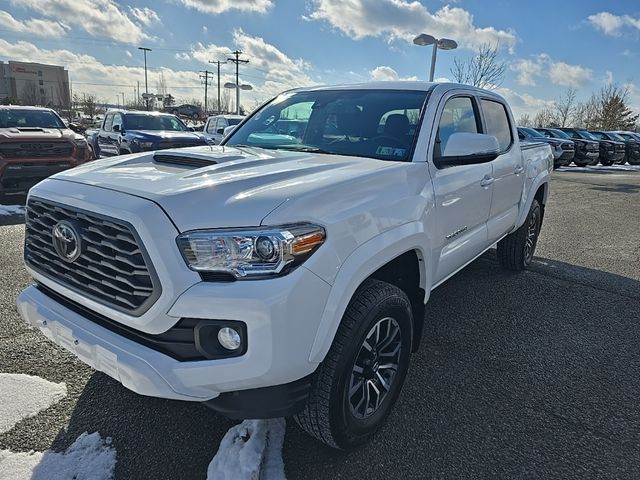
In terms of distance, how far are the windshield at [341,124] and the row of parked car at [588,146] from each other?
16.2 m

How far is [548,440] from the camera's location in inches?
94.7

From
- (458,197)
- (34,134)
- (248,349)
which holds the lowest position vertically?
(248,349)

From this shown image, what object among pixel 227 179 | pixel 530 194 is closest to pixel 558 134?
pixel 530 194

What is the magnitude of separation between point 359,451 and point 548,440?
3.38 feet

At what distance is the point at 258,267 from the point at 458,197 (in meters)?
1.76

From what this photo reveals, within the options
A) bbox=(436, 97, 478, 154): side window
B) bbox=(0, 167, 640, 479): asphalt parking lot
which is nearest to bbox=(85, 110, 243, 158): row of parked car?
bbox=(0, 167, 640, 479): asphalt parking lot

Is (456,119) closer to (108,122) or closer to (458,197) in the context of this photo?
(458,197)

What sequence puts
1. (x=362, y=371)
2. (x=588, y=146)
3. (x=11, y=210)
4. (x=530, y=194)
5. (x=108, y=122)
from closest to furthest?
1. (x=362, y=371)
2. (x=530, y=194)
3. (x=11, y=210)
4. (x=108, y=122)
5. (x=588, y=146)

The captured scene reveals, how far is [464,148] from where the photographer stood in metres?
2.69

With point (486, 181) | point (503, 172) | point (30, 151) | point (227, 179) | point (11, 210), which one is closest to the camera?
point (227, 179)

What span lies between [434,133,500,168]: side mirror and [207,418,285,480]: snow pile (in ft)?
5.92

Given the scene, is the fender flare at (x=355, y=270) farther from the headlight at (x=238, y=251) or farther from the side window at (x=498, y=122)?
the side window at (x=498, y=122)

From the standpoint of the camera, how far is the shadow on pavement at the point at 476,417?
219cm

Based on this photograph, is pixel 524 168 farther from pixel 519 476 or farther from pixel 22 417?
pixel 22 417
